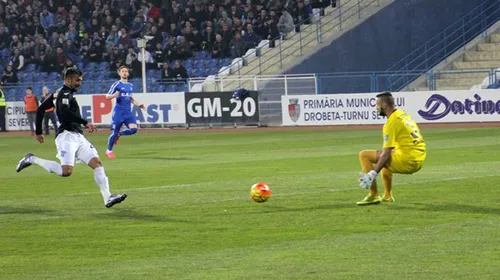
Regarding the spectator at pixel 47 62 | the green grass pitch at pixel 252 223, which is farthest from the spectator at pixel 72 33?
the green grass pitch at pixel 252 223

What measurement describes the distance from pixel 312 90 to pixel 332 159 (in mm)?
18359

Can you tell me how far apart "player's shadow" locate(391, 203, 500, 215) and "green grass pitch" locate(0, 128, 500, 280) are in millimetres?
24

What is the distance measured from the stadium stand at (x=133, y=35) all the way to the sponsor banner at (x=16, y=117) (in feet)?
5.72

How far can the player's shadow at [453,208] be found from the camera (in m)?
14.3

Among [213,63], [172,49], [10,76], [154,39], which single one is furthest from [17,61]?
[213,63]

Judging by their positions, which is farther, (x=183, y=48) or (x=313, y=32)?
(x=313, y=32)

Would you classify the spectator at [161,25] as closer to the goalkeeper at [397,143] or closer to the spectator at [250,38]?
the spectator at [250,38]

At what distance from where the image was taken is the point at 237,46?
4653cm

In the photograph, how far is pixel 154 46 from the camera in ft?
155

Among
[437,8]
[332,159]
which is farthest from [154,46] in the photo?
[332,159]

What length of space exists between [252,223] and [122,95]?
1475cm

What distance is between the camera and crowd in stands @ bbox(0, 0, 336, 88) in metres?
46.8

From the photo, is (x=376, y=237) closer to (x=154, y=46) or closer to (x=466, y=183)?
(x=466, y=183)

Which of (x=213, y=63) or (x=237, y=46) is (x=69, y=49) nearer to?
(x=213, y=63)
